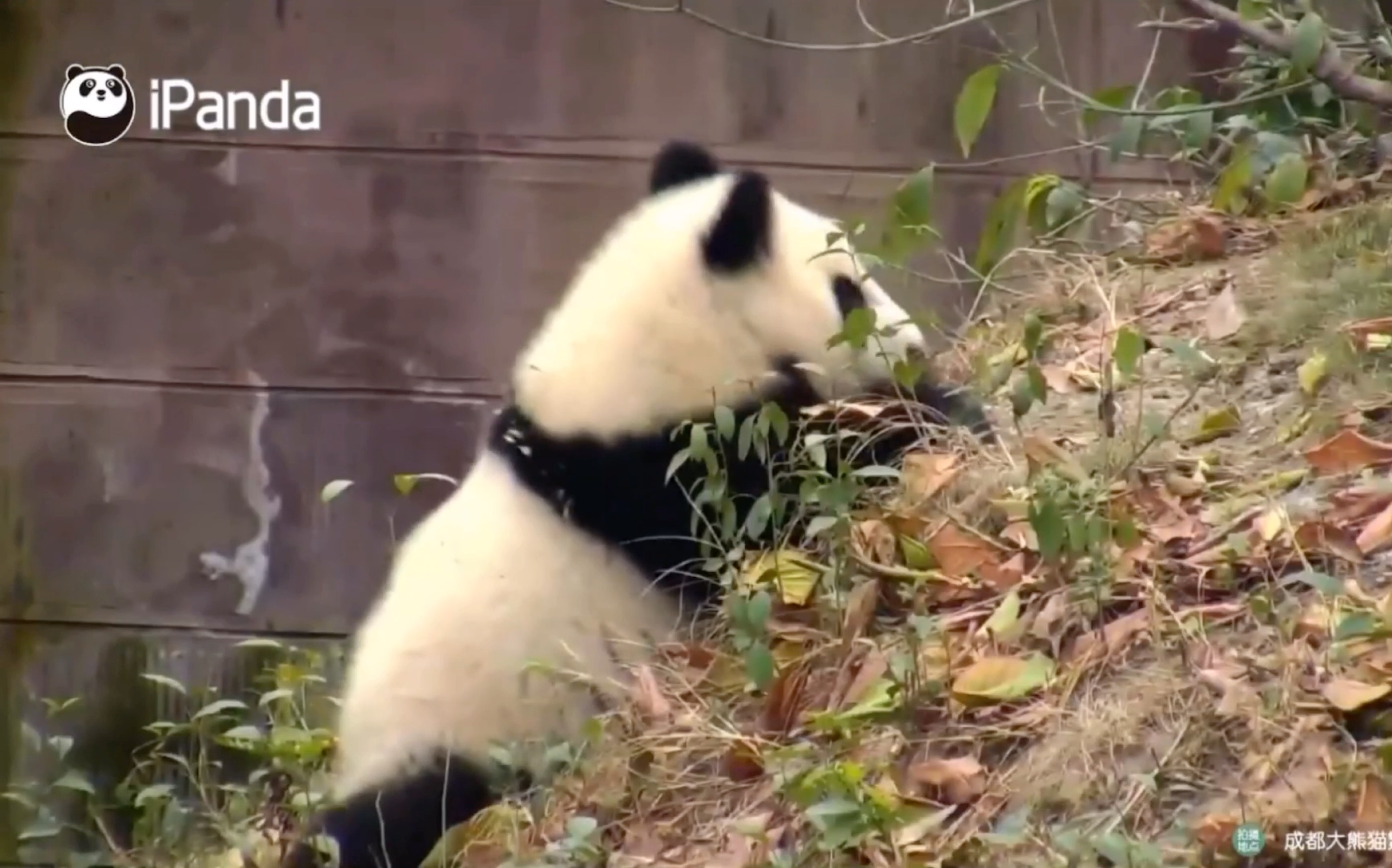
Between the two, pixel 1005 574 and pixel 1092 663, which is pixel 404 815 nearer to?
pixel 1005 574

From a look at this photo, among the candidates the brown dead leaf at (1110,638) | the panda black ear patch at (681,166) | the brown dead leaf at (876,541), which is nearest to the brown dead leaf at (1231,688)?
the brown dead leaf at (1110,638)

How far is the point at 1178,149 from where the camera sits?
3.69m

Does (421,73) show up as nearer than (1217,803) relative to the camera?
No

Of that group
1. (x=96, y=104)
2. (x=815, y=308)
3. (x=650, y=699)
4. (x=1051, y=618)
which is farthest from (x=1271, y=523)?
(x=96, y=104)

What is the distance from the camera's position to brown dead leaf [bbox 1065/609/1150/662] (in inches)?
A: 80.4

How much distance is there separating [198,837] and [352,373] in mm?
1491

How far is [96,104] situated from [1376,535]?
10.8ft

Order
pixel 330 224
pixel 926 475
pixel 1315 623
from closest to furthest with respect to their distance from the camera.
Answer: pixel 1315 623
pixel 926 475
pixel 330 224

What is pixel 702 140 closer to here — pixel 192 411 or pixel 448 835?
→ pixel 192 411

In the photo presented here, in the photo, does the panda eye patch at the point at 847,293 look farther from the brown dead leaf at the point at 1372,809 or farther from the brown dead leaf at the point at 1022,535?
the brown dead leaf at the point at 1372,809

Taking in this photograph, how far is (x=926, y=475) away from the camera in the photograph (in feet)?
8.57

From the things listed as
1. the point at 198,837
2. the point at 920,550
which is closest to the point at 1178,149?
the point at 920,550

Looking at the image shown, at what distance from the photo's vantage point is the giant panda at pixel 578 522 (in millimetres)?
2713

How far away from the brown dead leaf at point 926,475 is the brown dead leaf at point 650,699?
467 mm
